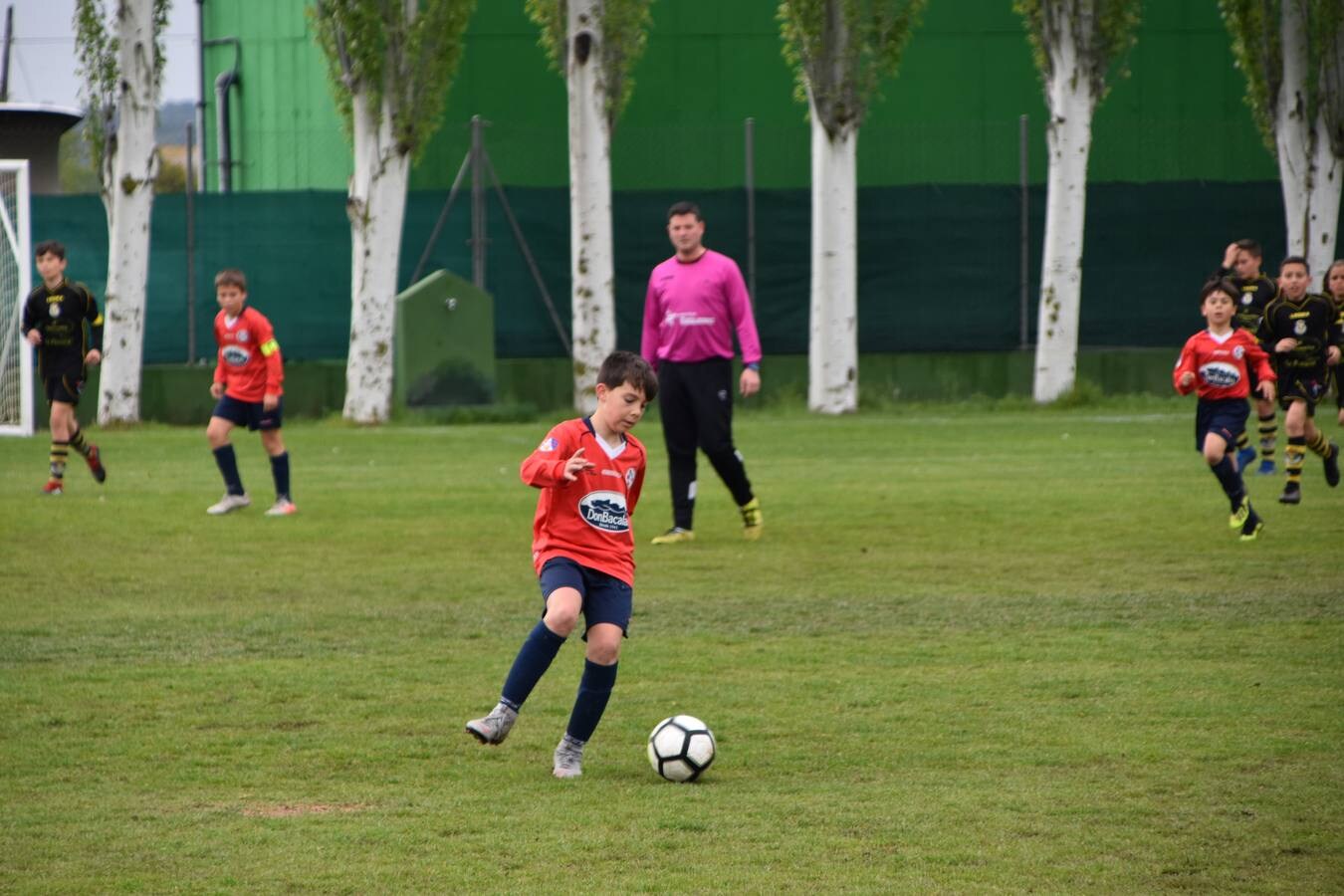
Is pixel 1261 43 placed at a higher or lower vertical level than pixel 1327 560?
higher

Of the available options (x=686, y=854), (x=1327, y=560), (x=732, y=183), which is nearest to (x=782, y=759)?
(x=686, y=854)

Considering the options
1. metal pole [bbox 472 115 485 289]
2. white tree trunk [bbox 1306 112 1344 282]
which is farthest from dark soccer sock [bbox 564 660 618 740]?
white tree trunk [bbox 1306 112 1344 282]

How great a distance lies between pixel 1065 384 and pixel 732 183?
7.31 meters

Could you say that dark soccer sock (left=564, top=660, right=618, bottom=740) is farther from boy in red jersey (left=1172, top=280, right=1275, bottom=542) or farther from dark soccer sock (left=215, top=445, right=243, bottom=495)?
dark soccer sock (left=215, top=445, right=243, bottom=495)

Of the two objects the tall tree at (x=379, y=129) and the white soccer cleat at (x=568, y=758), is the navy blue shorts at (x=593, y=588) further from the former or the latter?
the tall tree at (x=379, y=129)

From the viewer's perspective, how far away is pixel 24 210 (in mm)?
20297

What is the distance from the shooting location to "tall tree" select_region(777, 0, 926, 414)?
23031 millimetres

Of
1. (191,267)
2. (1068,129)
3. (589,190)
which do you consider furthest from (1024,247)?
(191,267)

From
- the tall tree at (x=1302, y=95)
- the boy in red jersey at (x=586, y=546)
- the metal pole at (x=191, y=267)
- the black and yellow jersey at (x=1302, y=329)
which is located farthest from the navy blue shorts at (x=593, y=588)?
the tall tree at (x=1302, y=95)

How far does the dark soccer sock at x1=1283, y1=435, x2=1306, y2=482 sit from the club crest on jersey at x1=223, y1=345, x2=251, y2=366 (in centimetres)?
746

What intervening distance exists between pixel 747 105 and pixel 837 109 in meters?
7.86

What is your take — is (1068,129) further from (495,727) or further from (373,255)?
(495,727)

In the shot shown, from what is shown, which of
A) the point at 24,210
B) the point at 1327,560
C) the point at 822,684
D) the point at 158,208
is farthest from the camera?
the point at 158,208

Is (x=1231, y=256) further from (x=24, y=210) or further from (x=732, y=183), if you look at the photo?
(x=732, y=183)
